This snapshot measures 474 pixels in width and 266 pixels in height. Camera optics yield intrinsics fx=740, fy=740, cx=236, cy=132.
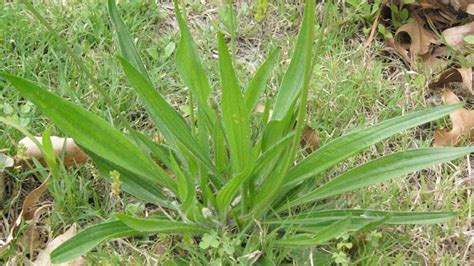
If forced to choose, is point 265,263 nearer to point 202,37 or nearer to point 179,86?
point 179,86

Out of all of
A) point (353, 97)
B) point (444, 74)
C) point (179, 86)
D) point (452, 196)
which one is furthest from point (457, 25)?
point (179, 86)

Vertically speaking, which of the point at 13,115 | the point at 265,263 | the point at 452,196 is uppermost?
the point at 13,115

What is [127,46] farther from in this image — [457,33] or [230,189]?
[457,33]

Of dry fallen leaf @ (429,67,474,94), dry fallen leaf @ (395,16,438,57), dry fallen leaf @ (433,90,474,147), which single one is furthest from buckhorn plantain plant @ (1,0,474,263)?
dry fallen leaf @ (395,16,438,57)

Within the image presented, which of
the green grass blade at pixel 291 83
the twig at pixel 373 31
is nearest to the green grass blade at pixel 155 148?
the green grass blade at pixel 291 83

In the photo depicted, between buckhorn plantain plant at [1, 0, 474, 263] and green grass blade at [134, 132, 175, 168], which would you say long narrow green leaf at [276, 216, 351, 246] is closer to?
buckhorn plantain plant at [1, 0, 474, 263]
